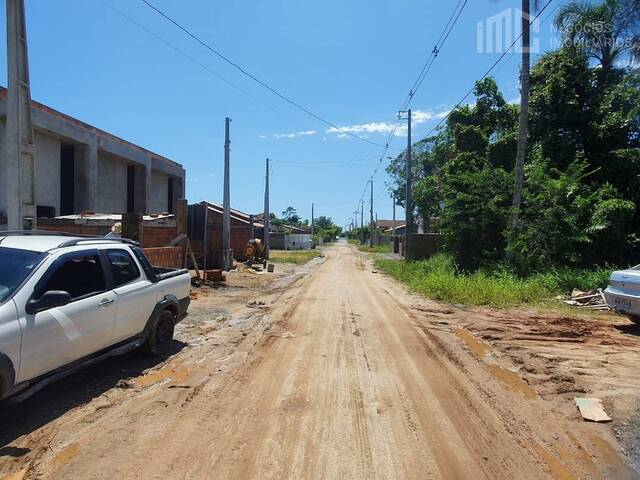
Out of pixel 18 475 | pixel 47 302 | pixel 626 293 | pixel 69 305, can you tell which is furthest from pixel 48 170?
pixel 626 293

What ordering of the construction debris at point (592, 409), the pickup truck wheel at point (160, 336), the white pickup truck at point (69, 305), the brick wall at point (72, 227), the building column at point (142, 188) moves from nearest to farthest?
the white pickup truck at point (69, 305), the construction debris at point (592, 409), the pickup truck wheel at point (160, 336), the brick wall at point (72, 227), the building column at point (142, 188)

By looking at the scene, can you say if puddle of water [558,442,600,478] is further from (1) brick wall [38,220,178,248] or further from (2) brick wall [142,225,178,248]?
(2) brick wall [142,225,178,248]

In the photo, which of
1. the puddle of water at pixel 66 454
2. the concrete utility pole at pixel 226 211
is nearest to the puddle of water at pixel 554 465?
the puddle of water at pixel 66 454

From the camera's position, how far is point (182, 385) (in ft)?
19.9

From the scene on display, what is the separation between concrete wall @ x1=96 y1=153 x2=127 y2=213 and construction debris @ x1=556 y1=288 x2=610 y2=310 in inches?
970

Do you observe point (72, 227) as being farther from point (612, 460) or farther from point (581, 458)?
point (612, 460)

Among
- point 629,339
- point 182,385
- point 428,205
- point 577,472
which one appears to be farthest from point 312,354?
point 428,205

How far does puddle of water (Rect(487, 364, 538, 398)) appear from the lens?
6.11 metres

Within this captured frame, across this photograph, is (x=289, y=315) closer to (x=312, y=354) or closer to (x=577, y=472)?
(x=312, y=354)

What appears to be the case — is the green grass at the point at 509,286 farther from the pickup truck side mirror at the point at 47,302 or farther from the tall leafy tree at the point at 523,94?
the pickup truck side mirror at the point at 47,302

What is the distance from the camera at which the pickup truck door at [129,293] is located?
630 cm

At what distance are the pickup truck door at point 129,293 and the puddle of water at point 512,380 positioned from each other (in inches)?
192

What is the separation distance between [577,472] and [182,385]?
4.25m

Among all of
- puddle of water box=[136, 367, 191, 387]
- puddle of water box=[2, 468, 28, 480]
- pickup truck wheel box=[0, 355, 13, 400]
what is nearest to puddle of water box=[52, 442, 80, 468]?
puddle of water box=[2, 468, 28, 480]
